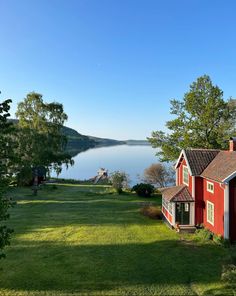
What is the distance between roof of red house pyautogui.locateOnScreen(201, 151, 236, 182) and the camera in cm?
2002

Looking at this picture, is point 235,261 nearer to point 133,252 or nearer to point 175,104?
point 133,252

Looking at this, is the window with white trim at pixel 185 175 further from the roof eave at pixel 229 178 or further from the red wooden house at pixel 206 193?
the roof eave at pixel 229 178

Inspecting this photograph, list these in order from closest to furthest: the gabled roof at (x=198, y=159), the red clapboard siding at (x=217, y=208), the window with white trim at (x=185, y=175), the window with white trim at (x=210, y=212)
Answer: the red clapboard siding at (x=217, y=208) → the window with white trim at (x=210, y=212) → the gabled roof at (x=198, y=159) → the window with white trim at (x=185, y=175)

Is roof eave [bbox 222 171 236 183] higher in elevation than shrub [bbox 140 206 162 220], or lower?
higher

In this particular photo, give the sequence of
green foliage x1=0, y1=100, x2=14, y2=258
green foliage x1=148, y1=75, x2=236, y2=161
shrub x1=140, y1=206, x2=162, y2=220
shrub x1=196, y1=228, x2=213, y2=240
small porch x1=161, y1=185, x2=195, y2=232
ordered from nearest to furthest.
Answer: green foliage x1=0, y1=100, x2=14, y2=258, shrub x1=196, y1=228, x2=213, y2=240, small porch x1=161, y1=185, x2=195, y2=232, shrub x1=140, y1=206, x2=162, y2=220, green foliage x1=148, y1=75, x2=236, y2=161

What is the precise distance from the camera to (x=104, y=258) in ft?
55.8

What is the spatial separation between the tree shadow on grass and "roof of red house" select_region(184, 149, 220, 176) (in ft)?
22.3

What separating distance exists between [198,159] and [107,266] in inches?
526

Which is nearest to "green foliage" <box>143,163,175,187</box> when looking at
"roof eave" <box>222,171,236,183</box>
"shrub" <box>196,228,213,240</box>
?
"shrub" <box>196,228,213,240</box>

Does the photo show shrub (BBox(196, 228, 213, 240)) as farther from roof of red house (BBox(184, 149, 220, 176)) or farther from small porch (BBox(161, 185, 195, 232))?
roof of red house (BBox(184, 149, 220, 176))

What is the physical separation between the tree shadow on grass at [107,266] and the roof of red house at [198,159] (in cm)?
679

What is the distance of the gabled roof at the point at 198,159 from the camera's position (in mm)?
24266

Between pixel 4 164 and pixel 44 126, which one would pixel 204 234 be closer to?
pixel 4 164

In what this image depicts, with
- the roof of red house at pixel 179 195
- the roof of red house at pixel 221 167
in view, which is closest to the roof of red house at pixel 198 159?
the roof of red house at pixel 221 167
